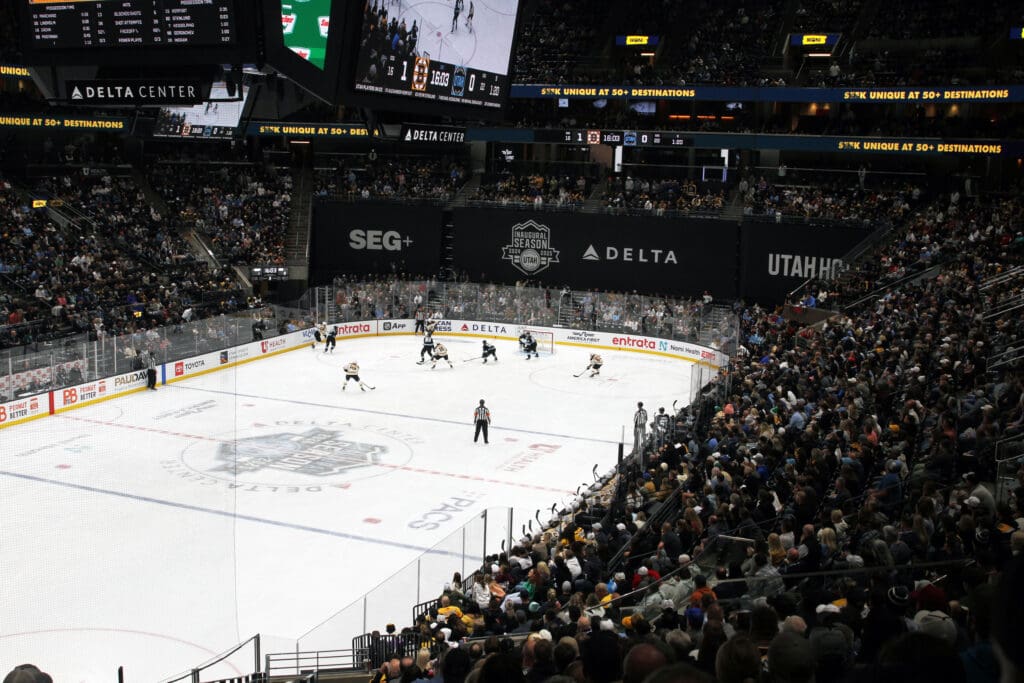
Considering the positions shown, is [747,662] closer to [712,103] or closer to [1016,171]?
[1016,171]

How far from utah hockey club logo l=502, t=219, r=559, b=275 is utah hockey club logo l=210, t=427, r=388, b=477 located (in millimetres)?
20522

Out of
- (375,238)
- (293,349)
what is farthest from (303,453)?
(375,238)

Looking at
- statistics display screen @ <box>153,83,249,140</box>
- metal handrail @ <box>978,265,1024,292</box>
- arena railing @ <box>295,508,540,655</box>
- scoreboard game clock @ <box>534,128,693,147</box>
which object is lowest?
arena railing @ <box>295,508,540,655</box>

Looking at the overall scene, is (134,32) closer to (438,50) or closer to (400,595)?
(438,50)

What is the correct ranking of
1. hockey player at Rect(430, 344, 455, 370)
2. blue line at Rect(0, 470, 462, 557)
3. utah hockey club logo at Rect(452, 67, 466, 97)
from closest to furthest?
blue line at Rect(0, 470, 462, 557), utah hockey club logo at Rect(452, 67, 466, 97), hockey player at Rect(430, 344, 455, 370)

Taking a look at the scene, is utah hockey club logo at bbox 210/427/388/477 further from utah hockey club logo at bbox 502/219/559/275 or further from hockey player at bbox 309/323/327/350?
utah hockey club logo at bbox 502/219/559/275

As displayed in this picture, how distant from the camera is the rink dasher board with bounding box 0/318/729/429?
939 inches

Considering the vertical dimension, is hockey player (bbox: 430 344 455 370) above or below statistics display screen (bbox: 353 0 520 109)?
below

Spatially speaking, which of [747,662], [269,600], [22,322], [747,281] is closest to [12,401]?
[22,322]

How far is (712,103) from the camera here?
45.3m

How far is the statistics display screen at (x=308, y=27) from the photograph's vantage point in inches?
439

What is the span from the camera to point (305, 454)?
899 inches

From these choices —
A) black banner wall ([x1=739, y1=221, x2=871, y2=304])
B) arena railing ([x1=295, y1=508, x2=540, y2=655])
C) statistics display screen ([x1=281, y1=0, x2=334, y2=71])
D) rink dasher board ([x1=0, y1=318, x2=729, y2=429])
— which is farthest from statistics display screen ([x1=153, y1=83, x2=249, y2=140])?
black banner wall ([x1=739, y1=221, x2=871, y2=304])

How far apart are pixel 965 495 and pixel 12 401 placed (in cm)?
2008
